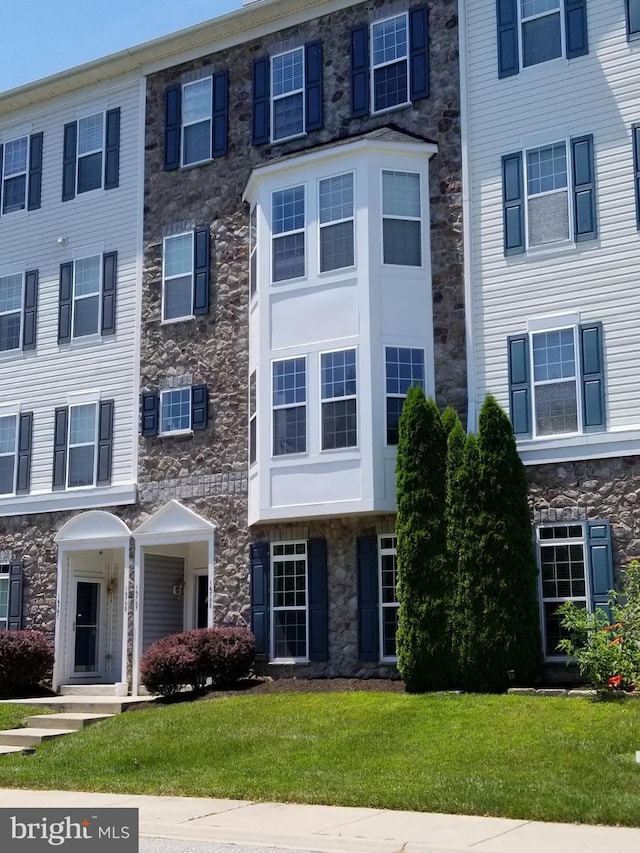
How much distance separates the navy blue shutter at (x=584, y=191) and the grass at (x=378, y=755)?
7.44 meters

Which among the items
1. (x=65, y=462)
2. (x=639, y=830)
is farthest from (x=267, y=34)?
(x=639, y=830)

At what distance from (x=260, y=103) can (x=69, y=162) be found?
501 cm

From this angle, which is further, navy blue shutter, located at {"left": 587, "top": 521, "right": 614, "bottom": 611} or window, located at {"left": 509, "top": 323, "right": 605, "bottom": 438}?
window, located at {"left": 509, "top": 323, "right": 605, "bottom": 438}

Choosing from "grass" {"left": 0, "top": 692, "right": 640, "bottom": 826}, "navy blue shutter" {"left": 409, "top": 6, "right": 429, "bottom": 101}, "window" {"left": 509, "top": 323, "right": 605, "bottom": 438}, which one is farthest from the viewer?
"navy blue shutter" {"left": 409, "top": 6, "right": 429, "bottom": 101}

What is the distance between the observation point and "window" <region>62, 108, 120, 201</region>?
23.4 meters

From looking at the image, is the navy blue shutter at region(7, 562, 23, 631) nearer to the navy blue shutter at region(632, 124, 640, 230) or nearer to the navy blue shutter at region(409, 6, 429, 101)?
the navy blue shutter at region(409, 6, 429, 101)

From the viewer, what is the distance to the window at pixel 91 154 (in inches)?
920

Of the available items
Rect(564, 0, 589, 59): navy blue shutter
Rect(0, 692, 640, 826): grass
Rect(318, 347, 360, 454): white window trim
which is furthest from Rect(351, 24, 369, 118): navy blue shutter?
Rect(0, 692, 640, 826): grass

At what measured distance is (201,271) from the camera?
21.5 m

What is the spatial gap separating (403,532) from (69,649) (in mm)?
8555

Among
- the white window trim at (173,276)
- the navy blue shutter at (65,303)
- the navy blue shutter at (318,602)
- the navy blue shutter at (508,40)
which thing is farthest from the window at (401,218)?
the navy blue shutter at (65,303)

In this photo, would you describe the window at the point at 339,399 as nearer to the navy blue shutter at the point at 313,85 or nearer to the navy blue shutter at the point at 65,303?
the navy blue shutter at the point at 313,85

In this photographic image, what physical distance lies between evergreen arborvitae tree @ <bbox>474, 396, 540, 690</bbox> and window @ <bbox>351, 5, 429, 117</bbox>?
632 centimetres

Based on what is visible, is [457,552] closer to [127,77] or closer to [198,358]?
[198,358]
